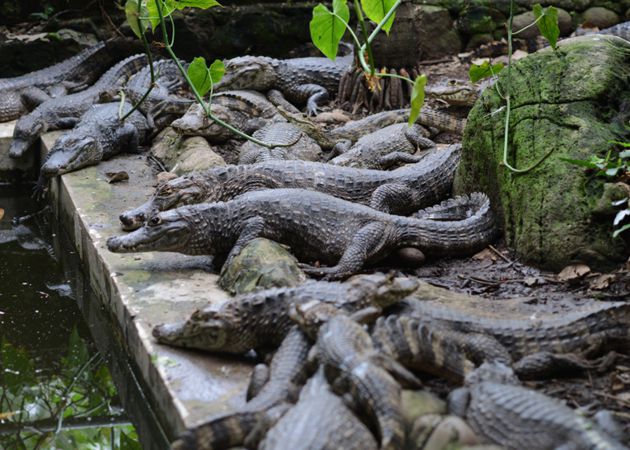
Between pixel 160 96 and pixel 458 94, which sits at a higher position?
pixel 458 94

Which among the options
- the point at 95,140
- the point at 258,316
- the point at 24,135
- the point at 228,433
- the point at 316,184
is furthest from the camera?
the point at 24,135

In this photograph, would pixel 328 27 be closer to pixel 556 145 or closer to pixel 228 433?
pixel 556 145

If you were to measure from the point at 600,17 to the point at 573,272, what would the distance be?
6606mm

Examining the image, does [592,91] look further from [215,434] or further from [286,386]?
[215,434]

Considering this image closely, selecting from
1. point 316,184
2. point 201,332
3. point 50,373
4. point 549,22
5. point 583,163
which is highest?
point 549,22

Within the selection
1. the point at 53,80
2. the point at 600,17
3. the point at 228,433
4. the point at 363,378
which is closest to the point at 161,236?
the point at 228,433

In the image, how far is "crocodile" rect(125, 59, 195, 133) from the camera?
8.55 m

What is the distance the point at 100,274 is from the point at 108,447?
1324 mm

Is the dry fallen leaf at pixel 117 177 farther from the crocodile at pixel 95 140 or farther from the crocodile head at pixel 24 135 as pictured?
the crocodile head at pixel 24 135

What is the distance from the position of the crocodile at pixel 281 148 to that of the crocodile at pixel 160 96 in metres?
1.11

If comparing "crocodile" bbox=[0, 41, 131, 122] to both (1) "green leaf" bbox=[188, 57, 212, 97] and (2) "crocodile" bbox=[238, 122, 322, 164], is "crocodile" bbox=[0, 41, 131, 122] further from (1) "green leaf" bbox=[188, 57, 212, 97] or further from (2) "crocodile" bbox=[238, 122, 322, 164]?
(1) "green leaf" bbox=[188, 57, 212, 97]

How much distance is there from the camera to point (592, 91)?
16.9 feet

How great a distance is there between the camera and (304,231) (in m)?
5.10

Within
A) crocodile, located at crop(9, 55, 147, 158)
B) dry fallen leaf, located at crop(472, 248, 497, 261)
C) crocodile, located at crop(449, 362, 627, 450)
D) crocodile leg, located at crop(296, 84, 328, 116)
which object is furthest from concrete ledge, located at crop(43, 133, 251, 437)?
crocodile leg, located at crop(296, 84, 328, 116)
